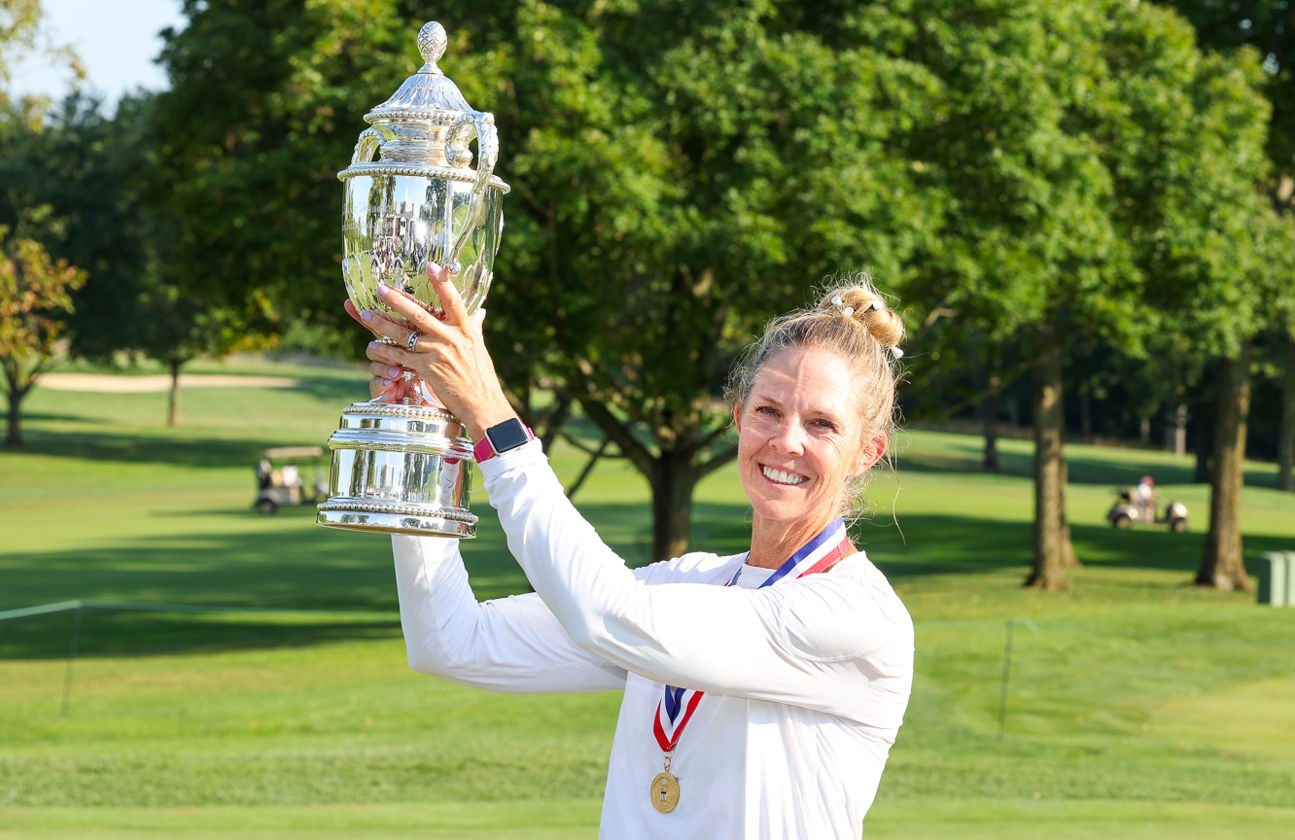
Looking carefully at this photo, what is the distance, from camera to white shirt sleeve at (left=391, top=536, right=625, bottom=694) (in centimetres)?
297

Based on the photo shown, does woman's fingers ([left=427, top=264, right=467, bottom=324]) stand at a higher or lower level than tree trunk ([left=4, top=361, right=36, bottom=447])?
higher

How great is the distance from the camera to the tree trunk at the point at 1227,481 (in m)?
26.2

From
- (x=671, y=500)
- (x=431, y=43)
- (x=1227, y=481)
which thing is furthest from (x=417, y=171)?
(x=1227, y=481)

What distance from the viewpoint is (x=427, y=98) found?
3.09m

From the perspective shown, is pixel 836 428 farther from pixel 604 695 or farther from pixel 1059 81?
pixel 1059 81

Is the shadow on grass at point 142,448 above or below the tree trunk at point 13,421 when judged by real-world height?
below

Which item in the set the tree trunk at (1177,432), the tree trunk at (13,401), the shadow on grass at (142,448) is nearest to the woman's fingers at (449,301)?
the shadow on grass at (142,448)

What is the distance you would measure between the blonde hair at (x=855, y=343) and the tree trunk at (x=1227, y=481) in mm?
24344

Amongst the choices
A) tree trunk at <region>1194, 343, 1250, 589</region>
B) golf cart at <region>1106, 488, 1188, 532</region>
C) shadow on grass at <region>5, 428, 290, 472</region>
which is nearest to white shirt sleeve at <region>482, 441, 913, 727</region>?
tree trunk at <region>1194, 343, 1250, 589</region>

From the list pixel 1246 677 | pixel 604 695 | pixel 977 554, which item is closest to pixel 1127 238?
pixel 1246 677

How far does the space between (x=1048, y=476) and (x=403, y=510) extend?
24.7 meters

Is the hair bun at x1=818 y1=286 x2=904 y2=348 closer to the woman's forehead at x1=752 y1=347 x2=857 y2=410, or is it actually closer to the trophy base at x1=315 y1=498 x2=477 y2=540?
the woman's forehead at x1=752 y1=347 x2=857 y2=410

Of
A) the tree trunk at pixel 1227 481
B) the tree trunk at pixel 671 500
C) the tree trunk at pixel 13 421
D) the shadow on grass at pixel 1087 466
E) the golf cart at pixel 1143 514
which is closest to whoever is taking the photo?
the tree trunk at pixel 671 500

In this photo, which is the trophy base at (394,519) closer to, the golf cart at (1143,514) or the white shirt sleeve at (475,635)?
the white shirt sleeve at (475,635)
